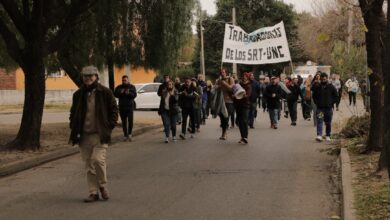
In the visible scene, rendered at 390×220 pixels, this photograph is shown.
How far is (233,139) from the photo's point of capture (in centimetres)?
1684

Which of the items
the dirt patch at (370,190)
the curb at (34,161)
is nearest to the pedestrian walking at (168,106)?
the curb at (34,161)

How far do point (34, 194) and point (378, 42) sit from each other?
22.3 feet

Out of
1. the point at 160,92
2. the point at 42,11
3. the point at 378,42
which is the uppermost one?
the point at 42,11

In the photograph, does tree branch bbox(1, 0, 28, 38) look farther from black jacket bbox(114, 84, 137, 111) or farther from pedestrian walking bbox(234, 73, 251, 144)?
pedestrian walking bbox(234, 73, 251, 144)

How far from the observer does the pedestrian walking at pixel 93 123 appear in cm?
862

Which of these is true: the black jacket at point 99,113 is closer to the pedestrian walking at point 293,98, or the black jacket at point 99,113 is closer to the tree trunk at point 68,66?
the tree trunk at point 68,66

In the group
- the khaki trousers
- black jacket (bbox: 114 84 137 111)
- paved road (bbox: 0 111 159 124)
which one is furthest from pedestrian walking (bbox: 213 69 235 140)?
paved road (bbox: 0 111 159 124)

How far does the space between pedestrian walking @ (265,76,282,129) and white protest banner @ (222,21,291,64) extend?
2.91 meters

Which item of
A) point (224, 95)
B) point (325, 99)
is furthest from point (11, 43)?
point (325, 99)

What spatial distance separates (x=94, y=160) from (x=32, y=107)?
6.41m

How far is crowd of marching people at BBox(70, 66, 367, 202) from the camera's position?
8648mm

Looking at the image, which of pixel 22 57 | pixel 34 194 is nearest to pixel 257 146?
pixel 22 57

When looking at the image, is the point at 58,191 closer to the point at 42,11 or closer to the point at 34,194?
the point at 34,194

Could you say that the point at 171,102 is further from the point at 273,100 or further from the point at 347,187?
the point at 347,187
